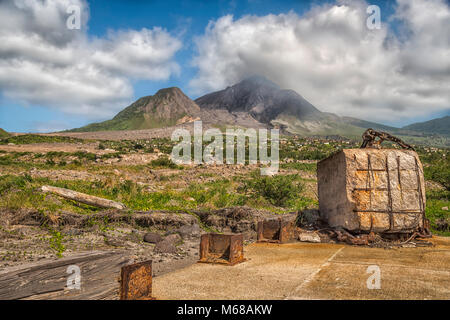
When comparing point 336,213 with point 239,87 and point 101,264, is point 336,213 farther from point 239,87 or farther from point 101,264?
point 239,87

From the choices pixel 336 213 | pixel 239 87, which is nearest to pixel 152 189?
pixel 336 213

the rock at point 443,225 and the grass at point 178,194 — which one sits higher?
the grass at point 178,194

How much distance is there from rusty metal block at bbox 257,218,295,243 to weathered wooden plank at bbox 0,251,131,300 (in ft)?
11.3

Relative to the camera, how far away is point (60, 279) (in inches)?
107

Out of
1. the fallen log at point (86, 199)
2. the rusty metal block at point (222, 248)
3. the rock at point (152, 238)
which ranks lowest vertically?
the rock at point (152, 238)

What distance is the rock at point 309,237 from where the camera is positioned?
602 centimetres

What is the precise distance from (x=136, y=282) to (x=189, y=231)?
13.9 ft

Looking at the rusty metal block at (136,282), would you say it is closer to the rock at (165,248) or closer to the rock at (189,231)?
the rock at (165,248)

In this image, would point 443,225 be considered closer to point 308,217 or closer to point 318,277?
point 308,217

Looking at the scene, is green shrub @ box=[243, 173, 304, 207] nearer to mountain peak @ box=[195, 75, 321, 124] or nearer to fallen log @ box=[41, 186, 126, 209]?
fallen log @ box=[41, 186, 126, 209]

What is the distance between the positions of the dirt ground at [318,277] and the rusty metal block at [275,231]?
41.4 inches

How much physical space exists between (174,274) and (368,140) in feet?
14.6

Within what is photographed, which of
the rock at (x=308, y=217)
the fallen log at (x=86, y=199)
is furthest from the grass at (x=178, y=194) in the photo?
the rock at (x=308, y=217)

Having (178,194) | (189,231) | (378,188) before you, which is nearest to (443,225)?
(378,188)
